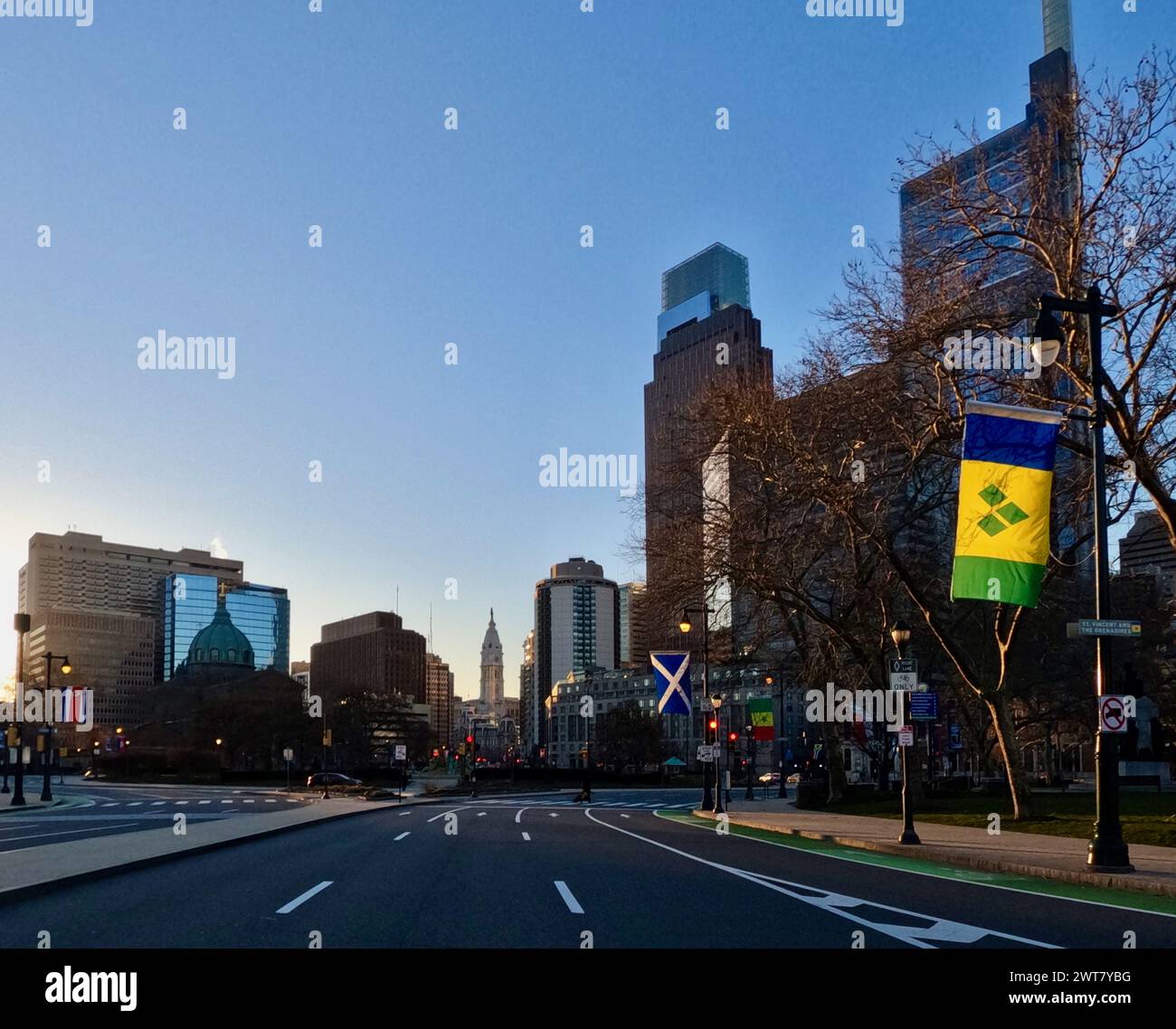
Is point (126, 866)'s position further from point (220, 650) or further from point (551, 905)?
point (220, 650)

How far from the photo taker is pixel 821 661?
38.0 m

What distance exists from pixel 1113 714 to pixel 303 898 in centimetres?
1216

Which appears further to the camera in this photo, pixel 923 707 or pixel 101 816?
pixel 101 816

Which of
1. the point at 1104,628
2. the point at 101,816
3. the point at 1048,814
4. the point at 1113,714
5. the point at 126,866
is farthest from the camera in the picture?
the point at 101,816

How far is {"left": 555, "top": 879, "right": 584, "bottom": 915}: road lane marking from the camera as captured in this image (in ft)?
39.7

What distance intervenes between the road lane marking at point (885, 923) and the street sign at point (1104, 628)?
20.3 ft

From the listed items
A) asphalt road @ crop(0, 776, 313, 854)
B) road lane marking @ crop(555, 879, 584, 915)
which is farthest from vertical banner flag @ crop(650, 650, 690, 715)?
road lane marking @ crop(555, 879, 584, 915)

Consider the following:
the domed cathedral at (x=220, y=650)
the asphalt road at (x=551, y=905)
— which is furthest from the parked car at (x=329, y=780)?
the domed cathedral at (x=220, y=650)

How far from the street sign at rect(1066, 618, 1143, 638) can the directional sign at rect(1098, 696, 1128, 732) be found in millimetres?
1097

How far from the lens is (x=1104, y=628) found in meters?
17.2

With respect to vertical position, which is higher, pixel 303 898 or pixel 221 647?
pixel 303 898

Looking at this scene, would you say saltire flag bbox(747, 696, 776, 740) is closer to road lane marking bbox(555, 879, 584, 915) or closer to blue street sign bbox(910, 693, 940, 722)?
blue street sign bbox(910, 693, 940, 722)

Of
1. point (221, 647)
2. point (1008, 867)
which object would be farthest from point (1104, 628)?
point (221, 647)
